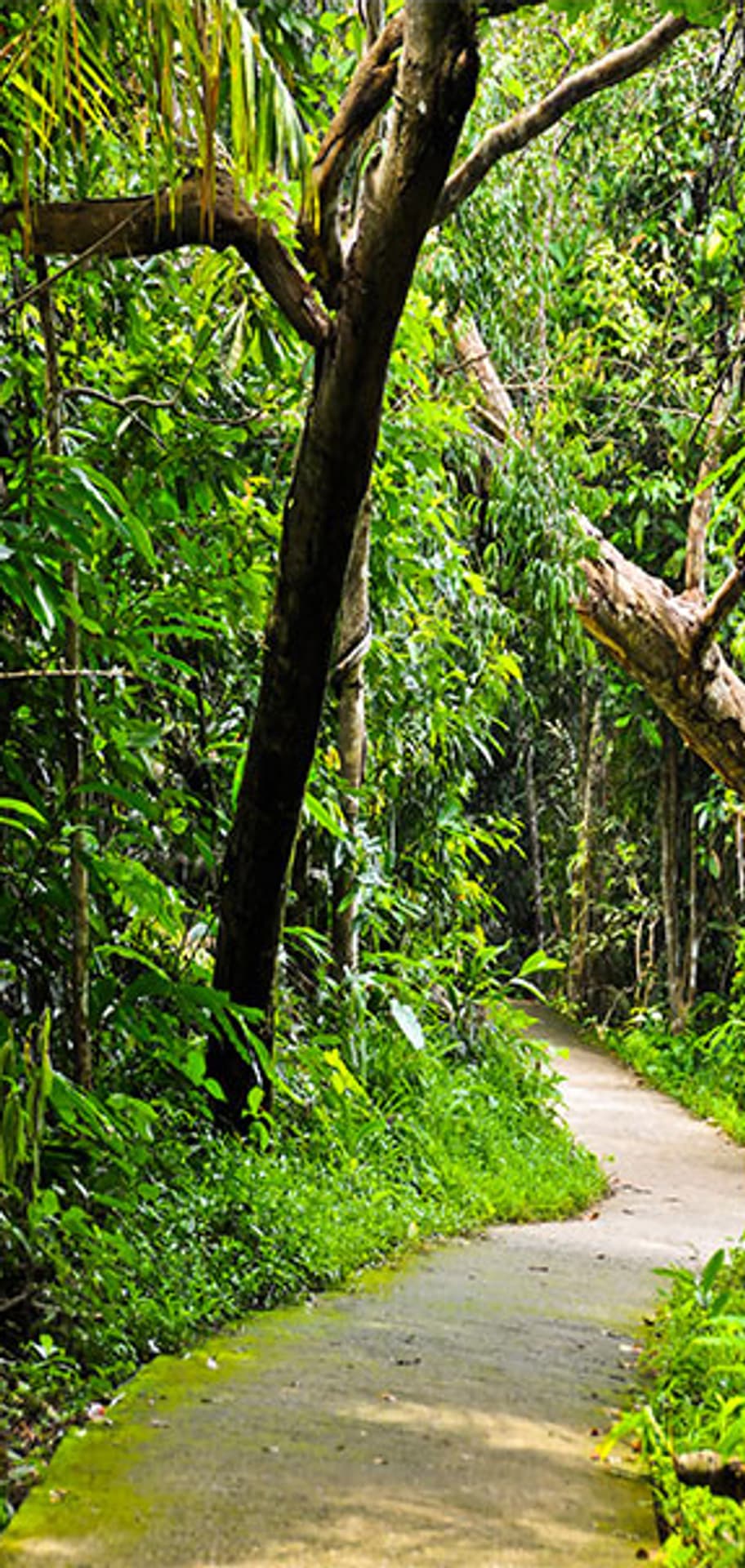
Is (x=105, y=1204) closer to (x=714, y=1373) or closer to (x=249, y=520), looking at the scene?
(x=714, y=1373)

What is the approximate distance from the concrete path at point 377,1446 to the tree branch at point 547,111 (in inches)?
142

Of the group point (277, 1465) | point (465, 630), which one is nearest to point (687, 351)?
point (465, 630)

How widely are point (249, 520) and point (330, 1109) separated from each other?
2.41m

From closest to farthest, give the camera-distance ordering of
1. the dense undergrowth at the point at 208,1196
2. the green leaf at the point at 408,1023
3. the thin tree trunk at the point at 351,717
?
the dense undergrowth at the point at 208,1196
the thin tree trunk at the point at 351,717
the green leaf at the point at 408,1023

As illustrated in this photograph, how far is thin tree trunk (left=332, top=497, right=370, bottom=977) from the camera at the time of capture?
266 inches

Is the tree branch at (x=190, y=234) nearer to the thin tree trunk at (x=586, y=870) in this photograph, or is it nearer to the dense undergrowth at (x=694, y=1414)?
the dense undergrowth at (x=694, y=1414)

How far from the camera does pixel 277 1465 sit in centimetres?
288

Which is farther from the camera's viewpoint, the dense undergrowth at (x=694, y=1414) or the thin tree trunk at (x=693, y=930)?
the thin tree trunk at (x=693, y=930)

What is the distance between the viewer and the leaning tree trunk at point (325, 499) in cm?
430

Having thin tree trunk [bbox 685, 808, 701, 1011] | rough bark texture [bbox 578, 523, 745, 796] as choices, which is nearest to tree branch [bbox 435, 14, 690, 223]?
rough bark texture [bbox 578, 523, 745, 796]

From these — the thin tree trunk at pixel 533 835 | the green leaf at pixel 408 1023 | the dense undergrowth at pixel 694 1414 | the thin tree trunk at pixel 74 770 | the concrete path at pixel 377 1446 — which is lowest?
the concrete path at pixel 377 1446

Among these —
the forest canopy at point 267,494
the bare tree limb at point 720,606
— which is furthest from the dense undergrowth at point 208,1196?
the bare tree limb at point 720,606

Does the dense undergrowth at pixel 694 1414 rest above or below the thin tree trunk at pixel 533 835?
below

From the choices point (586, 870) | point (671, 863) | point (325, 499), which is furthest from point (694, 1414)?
point (586, 870)
